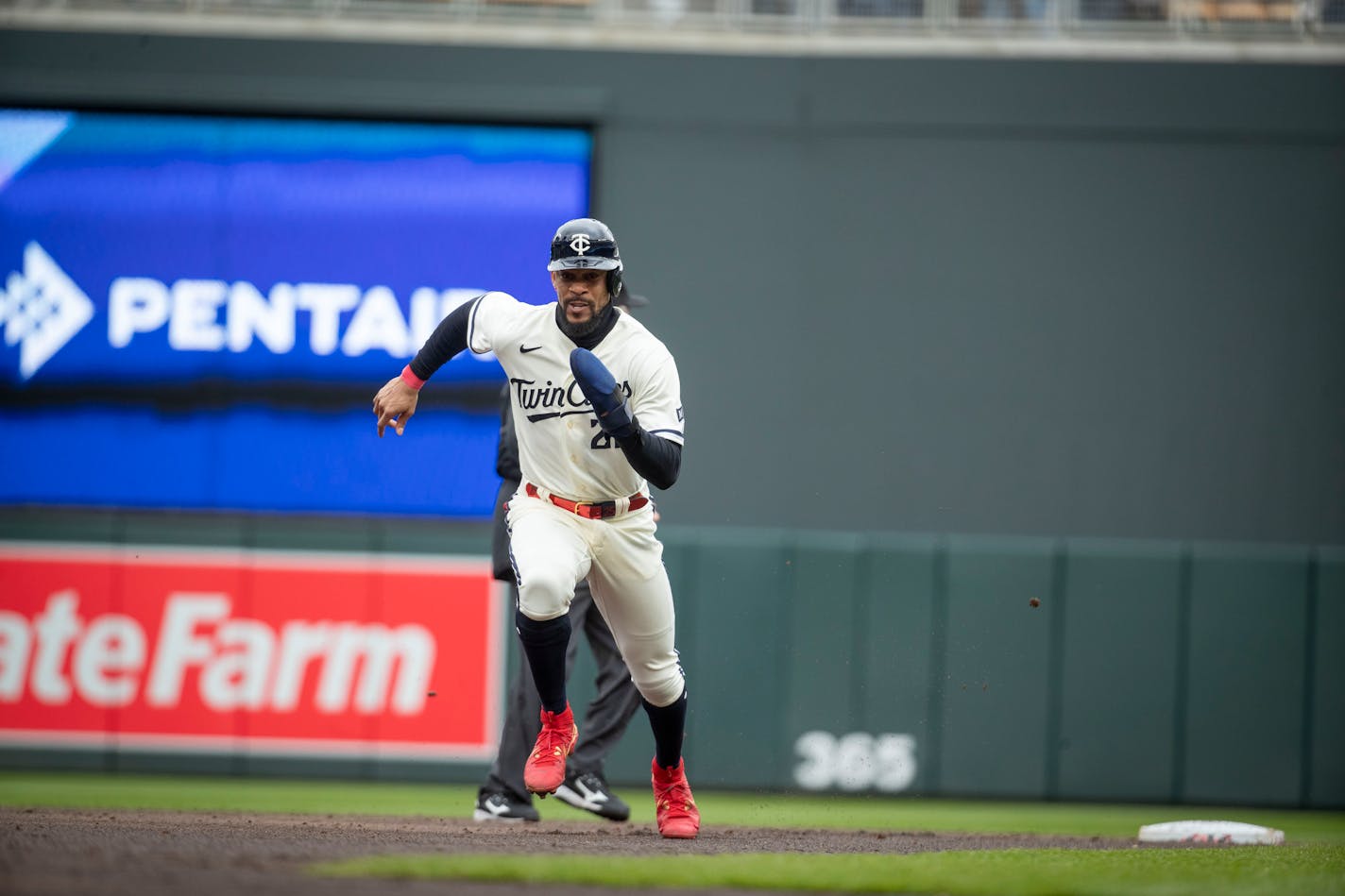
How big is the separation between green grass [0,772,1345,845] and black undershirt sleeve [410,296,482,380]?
234 cm

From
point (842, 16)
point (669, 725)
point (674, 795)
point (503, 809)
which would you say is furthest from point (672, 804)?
point (842, 16)

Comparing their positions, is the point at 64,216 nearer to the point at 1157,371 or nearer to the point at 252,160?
the point at 252,160

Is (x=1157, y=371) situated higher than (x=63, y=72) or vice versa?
(x=63, y=72)

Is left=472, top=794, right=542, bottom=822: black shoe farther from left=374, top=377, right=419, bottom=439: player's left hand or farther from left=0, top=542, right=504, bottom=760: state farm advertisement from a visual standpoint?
left=0, top=542, right=504, bottom=760: state farm advertisement

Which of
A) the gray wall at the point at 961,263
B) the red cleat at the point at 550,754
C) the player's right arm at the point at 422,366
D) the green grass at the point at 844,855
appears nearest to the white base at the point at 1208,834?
the green grass at the point at 844,855

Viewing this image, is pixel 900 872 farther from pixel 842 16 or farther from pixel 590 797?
pixel 842 16

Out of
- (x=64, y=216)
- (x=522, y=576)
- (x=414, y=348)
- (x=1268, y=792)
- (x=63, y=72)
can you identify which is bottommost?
(x=1268, y=792)

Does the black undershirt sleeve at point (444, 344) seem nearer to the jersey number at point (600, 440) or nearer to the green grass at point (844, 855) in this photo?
the jersey number at point (600, 440)

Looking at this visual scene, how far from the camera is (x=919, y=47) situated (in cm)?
973

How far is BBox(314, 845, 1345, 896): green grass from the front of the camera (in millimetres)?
4199

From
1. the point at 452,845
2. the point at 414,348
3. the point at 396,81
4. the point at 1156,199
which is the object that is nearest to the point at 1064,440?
the point at 1156,199

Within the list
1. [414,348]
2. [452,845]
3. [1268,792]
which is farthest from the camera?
[414,348]

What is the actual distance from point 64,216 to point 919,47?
5.21 metres

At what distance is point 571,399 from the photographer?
16.7ft
